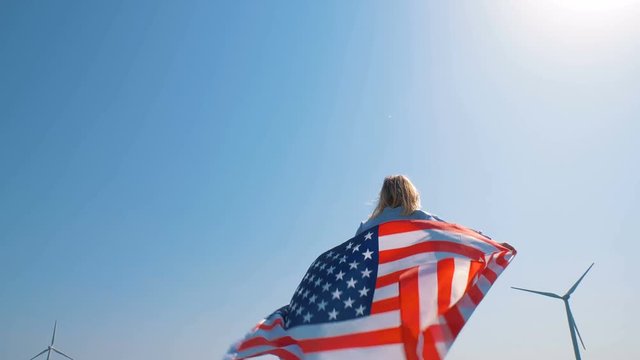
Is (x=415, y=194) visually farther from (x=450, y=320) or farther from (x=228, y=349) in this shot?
(x=228, y=349)

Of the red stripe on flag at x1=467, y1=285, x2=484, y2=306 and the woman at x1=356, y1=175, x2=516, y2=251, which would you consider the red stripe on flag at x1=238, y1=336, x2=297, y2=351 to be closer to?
the woman at x1=356, y1=175, x2=516, y2=251

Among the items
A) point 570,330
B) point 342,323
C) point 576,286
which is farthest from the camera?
point 576,286

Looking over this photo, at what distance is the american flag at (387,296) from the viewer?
727 centimetres

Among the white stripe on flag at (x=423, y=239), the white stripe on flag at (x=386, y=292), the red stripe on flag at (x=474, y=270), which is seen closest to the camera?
the white stripe on flag at (x=386, y=292)

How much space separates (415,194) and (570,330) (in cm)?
3189

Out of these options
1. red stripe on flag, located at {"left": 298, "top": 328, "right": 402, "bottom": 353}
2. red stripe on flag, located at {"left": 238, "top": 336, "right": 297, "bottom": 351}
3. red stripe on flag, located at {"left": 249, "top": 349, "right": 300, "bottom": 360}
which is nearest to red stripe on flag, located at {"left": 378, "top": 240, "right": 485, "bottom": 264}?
red stripe on flag, located at {"left": 298, "top": 328, "right": 402, "bottom": 353}

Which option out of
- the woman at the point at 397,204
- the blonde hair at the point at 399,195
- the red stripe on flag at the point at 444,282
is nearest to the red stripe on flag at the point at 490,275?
the red stripe on flag at the point at 444,282

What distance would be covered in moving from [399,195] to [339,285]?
2.47 metres

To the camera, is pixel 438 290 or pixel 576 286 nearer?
pixel 438 290

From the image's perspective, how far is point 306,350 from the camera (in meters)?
7.78

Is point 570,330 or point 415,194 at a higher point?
point 415,194

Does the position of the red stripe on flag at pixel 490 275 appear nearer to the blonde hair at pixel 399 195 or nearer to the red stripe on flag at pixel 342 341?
the blonde hair at pixel 399 195

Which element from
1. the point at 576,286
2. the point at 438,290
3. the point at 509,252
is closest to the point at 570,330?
the point at 576,286

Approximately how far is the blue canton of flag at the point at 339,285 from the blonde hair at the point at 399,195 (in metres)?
0.76
